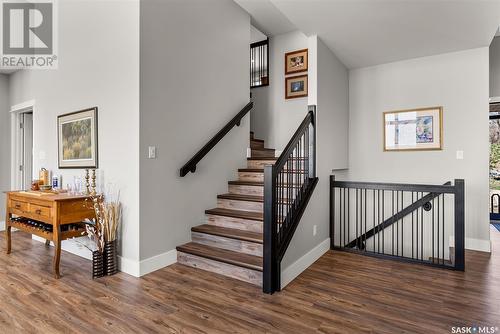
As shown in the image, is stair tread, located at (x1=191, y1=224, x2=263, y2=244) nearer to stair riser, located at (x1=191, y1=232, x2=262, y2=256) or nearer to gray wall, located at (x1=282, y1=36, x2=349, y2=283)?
stair riser, located at (x1=191, y1=232, x2=262, y2=256)

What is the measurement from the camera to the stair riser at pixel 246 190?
379 centimetres

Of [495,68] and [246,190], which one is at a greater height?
[495,68]

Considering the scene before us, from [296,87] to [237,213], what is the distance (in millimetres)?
2477

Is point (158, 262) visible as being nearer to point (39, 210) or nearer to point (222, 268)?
point (222, 268)

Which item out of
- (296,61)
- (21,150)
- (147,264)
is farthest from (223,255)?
(21,150)

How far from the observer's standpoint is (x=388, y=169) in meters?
4.66

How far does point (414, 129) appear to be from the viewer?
4.45 m

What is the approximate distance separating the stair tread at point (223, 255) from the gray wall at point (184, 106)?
170 mm

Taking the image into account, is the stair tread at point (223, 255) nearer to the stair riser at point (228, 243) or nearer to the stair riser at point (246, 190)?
the stair riser at point (228, 243)

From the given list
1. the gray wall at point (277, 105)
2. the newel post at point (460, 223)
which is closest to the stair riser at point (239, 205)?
the gray wall at point (277, 105)

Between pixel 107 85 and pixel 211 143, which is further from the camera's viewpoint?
pixel 211 143

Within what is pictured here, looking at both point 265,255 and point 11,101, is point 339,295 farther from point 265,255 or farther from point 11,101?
point 11,101

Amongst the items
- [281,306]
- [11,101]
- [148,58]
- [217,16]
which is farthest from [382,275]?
[11,101]

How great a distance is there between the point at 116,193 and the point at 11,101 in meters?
3.77
